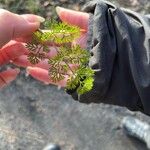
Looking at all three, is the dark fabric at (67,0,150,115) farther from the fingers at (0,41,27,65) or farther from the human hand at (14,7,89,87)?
the fingers at (0,41,27,65)

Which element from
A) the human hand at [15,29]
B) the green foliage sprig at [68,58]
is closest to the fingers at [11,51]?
the human hand at [15,29]

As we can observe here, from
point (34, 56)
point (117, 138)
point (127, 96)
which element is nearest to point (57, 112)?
point (117, 138)

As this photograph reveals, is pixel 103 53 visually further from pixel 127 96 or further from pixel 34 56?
pixel 34 56

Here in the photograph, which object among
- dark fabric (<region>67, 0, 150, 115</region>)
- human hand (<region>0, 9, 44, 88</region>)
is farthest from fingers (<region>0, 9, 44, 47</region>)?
dark fabric (<region>67, 0, 150, 115</region>)

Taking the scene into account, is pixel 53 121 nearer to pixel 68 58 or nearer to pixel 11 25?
pixel 11 25

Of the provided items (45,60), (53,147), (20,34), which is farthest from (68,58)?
(53,147)

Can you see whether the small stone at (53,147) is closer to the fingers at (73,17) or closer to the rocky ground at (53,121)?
the rocky ground at (53,121)
